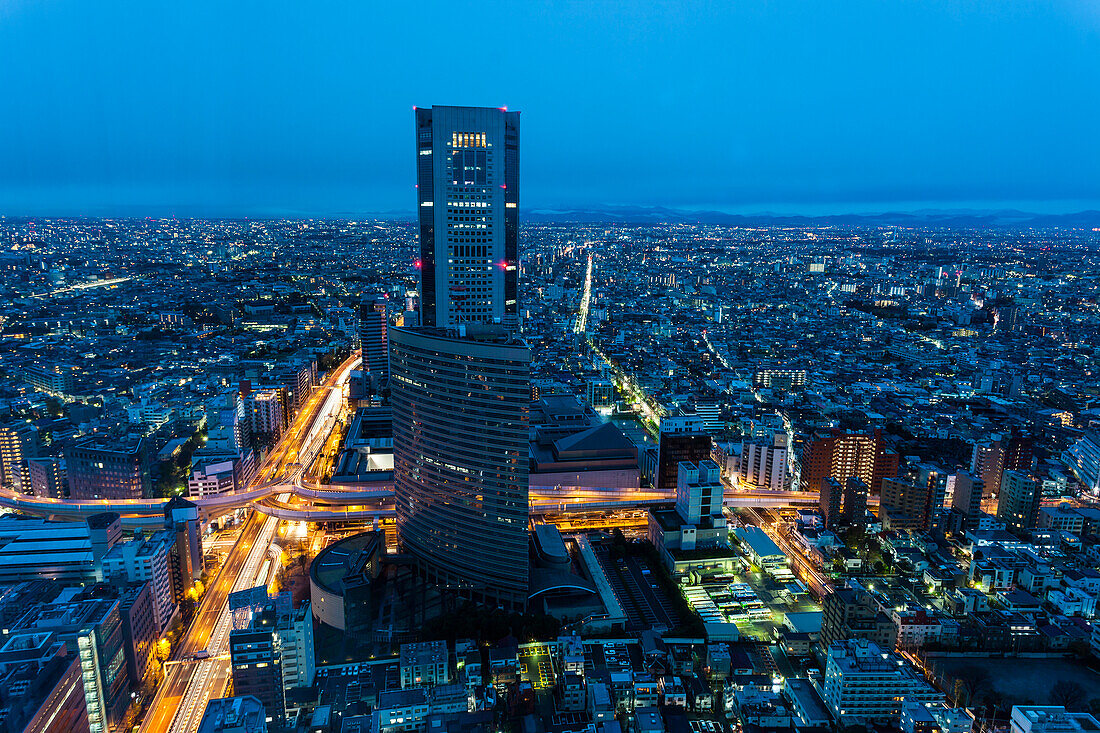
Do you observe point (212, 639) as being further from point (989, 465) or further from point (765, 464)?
point (989, 465)

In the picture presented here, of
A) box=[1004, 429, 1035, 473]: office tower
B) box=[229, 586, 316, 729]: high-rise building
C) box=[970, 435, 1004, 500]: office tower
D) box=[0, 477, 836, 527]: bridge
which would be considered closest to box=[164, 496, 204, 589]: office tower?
box=[0, 477, 836, 527]: bridge

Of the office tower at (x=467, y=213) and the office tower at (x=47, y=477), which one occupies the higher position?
the office tower at (x=467, y=213)

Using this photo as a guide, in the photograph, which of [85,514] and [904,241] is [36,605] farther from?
[904,241]

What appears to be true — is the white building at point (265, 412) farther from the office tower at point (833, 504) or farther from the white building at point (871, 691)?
the white building at point (871, 691)

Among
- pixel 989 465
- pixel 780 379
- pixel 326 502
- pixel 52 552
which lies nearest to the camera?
pixel 52 552

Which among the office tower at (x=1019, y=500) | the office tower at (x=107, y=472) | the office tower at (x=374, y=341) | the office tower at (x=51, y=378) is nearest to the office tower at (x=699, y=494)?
the office tower at (x=1019, y=500)

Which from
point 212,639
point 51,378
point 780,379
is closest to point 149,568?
point 212,639

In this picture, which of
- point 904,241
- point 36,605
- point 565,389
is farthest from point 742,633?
point 904,241
